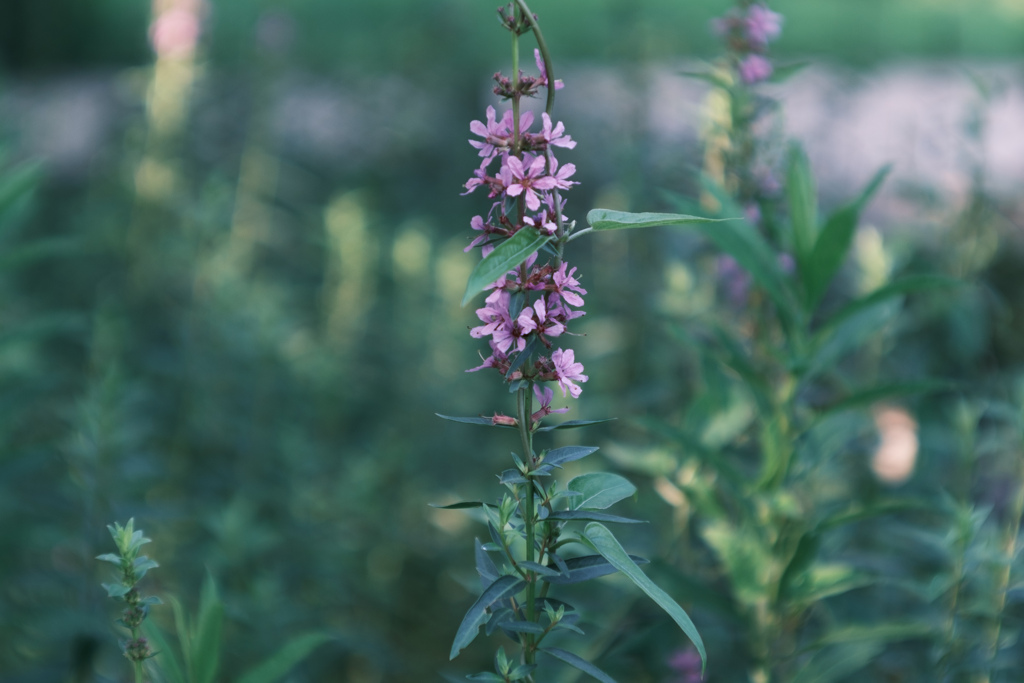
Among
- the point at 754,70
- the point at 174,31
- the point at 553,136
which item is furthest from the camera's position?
the point at 174,31

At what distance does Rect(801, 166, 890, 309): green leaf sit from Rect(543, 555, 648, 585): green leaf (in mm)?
663

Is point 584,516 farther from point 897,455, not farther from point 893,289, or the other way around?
point 897,455

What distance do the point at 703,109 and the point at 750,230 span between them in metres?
0.70

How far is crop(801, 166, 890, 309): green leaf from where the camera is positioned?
1.36 m

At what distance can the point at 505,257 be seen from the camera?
812 mm

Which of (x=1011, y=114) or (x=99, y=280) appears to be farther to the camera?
(x=1011, y=114)

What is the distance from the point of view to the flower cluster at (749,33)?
65.6 inches

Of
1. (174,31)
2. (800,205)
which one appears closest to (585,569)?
(800,205)

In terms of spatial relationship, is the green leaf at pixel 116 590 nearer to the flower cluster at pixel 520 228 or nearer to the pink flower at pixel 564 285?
the flower cluster at pixel 520 228

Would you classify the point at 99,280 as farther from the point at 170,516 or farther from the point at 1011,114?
the point at 1011,114

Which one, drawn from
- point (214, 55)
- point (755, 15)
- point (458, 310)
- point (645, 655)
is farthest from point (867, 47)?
point (645, 655)

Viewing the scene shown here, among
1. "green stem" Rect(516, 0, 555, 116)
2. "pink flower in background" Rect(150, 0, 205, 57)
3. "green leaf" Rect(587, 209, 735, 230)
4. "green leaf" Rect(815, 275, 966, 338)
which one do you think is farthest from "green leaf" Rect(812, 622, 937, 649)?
"pink flower in background" Rect(150, 0, 205, 57)

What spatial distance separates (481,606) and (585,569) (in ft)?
0.50

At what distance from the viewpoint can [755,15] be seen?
1.70m
